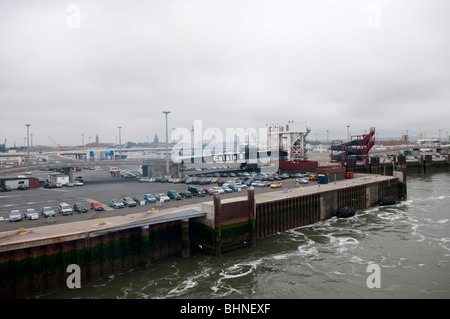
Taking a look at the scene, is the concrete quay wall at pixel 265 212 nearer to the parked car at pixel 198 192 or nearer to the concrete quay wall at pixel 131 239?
the concrete quay wall at pixel 131 239

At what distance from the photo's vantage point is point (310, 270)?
2436 cm

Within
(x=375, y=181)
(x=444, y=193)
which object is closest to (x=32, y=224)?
(x=375, y=181)

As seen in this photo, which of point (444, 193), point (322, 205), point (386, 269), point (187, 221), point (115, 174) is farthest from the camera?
point (115, 174)

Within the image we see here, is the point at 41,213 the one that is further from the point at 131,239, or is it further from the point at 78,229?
the point at 131,239

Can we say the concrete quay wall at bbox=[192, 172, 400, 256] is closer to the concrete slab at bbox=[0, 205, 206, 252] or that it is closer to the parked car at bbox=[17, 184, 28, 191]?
the concrete slab at bbox=[0, 205, 206, 252]

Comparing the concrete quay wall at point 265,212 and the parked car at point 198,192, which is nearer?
the concrete quay wall at point 265,212

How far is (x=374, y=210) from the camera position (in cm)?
4544

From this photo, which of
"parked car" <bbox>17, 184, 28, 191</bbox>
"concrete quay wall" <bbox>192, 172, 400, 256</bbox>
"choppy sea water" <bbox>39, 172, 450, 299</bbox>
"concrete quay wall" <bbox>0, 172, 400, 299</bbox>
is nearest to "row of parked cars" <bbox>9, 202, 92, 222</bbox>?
"concrete quay wall" <bbox>0, 172, 400, 299</bbox>

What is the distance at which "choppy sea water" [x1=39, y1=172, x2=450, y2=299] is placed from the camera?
68.9ft

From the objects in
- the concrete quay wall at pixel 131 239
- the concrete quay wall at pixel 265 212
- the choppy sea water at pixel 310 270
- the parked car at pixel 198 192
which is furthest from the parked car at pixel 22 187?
the concrete quay wall at pixel 265 212

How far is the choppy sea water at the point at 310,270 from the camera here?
68.9 feet

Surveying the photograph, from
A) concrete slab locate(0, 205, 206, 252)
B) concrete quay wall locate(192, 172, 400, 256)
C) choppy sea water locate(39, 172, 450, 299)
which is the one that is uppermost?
concrete slab locate(0, 205, 206, 252)

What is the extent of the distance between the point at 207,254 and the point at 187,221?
3.82m
